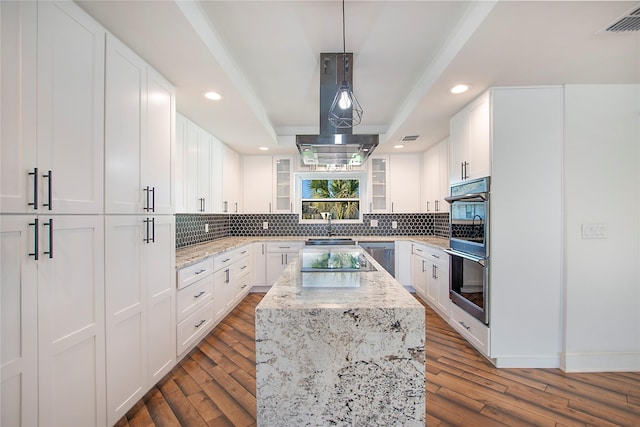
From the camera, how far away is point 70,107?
133 cm

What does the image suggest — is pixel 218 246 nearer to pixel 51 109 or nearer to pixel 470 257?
pixel 51 109

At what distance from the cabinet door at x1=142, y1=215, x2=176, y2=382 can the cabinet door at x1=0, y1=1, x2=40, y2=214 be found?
821mm

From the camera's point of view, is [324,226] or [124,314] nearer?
[124,314]

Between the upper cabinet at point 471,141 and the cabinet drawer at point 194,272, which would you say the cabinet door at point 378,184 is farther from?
the cabinet drawer at point 194,272

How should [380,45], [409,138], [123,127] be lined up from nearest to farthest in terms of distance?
[123,127]
[380,45]
[409,138]

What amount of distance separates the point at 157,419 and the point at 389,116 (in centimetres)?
394

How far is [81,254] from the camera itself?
4.54ft

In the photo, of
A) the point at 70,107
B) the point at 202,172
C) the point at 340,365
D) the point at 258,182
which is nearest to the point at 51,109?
the point at 70,107

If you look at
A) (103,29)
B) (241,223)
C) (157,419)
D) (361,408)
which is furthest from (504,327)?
(241,223)

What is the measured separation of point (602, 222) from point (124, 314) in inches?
145

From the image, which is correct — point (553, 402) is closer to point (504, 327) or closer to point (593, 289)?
point (504, 327)

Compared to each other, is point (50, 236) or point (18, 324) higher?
point (50, 236)

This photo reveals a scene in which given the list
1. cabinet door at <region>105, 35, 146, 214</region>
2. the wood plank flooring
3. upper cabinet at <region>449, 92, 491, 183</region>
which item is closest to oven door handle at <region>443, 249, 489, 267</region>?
upper cabinet at <region>449, 92, 491, 183</region>

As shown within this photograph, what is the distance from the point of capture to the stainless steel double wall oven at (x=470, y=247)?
239cm
